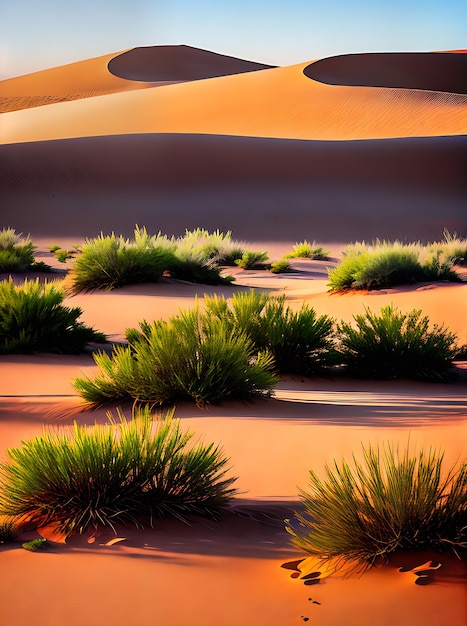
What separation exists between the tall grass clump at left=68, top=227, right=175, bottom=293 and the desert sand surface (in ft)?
1.39

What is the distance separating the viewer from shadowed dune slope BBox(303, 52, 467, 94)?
71875 mm

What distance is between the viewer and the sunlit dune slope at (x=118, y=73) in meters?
99.1

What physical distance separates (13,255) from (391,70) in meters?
59.8

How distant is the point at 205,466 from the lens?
15.3 feet


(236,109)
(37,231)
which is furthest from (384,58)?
(37,231)

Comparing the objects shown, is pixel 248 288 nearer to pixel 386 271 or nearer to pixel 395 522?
pixel 386 271

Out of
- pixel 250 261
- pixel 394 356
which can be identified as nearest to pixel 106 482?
pixel 394 356

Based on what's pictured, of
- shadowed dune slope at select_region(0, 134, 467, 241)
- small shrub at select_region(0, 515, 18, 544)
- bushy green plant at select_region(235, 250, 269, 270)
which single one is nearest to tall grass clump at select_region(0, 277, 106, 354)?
small shrub at select_region(0, 515, 18, 544)

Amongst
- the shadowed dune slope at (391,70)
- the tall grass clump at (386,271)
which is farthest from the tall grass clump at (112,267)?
the shadowed dune slope at (391,70)

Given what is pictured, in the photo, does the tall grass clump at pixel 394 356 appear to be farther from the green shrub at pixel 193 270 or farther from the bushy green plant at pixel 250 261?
the bushy green plant at pixel 250 261

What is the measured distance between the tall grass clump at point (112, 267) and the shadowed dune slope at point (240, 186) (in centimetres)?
1972

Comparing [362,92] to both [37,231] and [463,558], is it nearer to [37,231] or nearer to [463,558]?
[37,231]

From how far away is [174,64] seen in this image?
4316 inches

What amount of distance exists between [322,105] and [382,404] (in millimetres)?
52678
